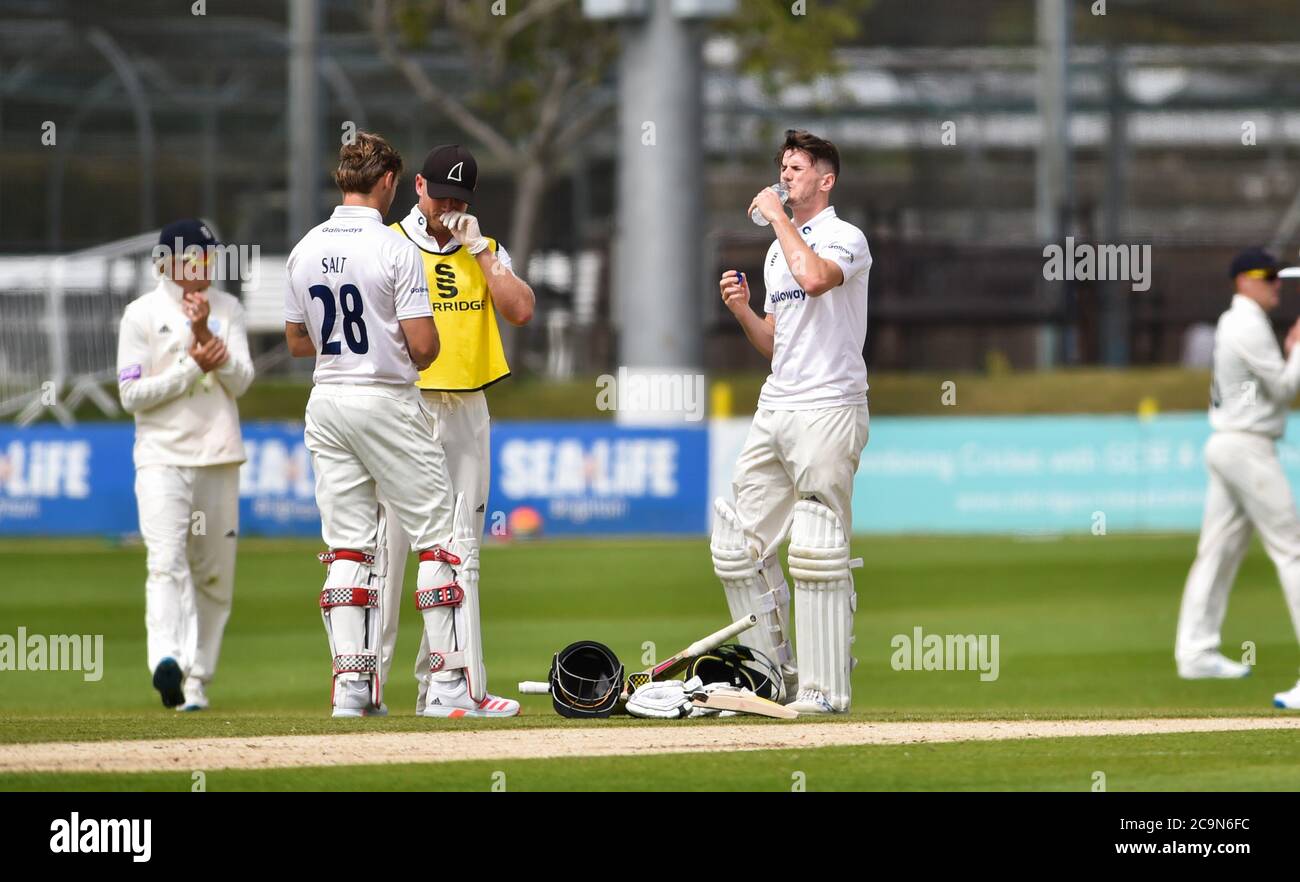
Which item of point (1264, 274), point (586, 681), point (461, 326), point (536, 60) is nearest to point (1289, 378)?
point (1264, 274)

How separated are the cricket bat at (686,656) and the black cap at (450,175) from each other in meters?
2.01

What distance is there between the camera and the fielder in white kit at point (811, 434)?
8.22 meters

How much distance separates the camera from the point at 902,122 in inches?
1046

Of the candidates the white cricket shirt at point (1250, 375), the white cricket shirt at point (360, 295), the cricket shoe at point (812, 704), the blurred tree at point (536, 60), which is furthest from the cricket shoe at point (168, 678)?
the blurred tree at point (536, 60)

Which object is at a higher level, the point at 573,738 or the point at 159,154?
the point at 159,154

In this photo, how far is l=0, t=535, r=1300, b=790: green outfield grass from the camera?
23.0ft

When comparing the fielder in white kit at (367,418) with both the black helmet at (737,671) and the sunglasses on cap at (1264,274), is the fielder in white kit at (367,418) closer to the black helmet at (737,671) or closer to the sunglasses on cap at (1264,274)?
the black helmet at (737,671)

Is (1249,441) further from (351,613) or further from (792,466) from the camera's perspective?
(351,613)

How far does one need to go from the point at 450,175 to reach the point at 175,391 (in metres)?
2.07

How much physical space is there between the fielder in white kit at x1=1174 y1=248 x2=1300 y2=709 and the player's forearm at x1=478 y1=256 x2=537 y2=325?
14.3ft
